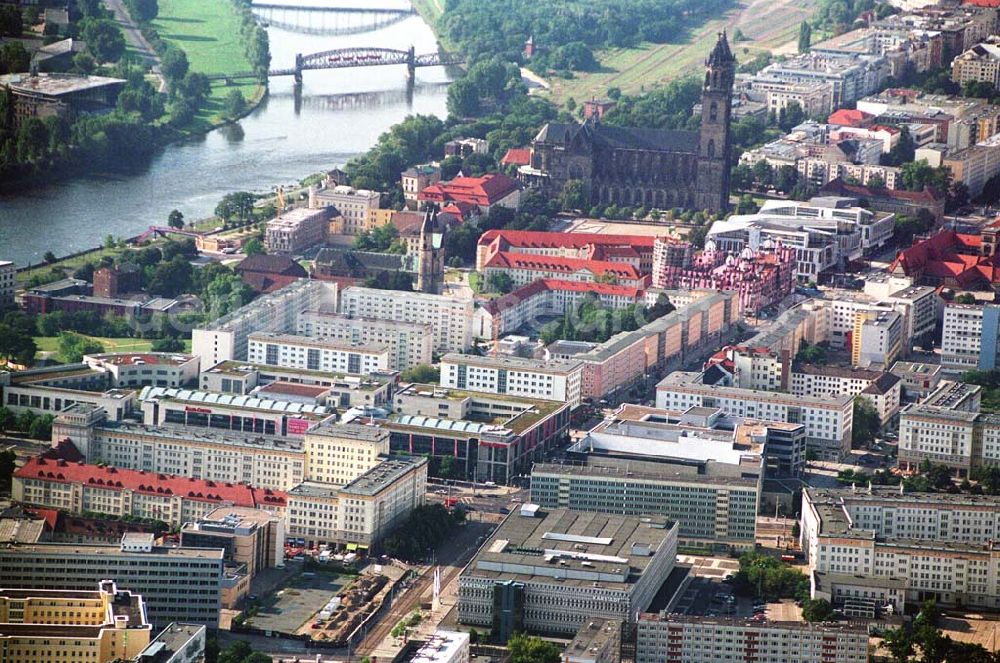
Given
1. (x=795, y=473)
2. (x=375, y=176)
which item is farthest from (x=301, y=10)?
(x=795, y=473)

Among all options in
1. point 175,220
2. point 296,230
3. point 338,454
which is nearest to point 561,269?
point 296,230

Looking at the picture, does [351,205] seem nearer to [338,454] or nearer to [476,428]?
[476,428]

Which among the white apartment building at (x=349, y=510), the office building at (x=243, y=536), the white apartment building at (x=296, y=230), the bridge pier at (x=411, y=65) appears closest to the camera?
the office building at (x=243, y=536)

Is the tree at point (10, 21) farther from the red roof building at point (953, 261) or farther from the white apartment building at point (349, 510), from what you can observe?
the white apartment building at point (349, 510)

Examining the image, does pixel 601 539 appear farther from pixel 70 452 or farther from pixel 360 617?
pixel 70 452

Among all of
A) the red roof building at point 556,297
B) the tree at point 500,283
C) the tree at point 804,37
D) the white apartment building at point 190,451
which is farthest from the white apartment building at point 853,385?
the tree at point 804,37

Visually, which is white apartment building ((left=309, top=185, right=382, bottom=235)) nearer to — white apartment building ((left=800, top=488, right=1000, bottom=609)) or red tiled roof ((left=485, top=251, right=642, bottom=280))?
red tiled roof ((left=485, top=251, right=642, bottom=280))

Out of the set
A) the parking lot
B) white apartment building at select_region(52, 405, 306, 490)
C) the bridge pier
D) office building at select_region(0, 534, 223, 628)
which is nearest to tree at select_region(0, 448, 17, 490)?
white apartment building at select_region(52, 405, 306, 490)
